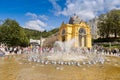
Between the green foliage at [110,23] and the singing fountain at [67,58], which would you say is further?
the green foliage at [110,23]

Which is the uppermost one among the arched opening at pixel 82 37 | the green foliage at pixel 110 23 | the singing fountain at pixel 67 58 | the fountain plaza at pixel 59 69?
the green foliage at pixel 110 23

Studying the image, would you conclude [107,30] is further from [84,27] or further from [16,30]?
[16,30]

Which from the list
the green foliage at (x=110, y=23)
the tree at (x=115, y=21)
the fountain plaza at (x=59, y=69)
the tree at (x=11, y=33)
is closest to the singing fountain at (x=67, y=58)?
the fountain plaza at (x=59, y=69)

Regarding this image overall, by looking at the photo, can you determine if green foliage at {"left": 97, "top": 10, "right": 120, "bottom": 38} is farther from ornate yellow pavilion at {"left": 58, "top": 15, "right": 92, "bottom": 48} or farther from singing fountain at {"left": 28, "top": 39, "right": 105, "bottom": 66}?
singing fountain at {"left": 28, "top": 39, "right": 105, "bottom": 66}

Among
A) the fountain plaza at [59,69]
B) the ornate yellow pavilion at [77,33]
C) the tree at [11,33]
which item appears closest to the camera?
the fountain plaza at [59,69]

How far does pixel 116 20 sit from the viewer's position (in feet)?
189

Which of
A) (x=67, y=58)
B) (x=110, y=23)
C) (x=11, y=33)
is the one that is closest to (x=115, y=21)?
(x=110, y=23)

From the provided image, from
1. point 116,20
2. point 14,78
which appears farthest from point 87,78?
point 116,20

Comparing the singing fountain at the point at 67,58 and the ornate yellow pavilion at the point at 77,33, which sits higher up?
the ornate yellow pavilion at the point at 77,33

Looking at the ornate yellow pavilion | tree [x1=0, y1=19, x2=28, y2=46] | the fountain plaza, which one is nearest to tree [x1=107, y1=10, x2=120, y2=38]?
the ornate yellow pavilion

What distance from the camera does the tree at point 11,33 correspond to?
2061 inches

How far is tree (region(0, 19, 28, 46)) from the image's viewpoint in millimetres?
52344

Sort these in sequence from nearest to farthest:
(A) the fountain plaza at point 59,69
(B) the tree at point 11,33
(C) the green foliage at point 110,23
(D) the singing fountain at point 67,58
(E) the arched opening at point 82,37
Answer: (A) the fountain plaza at point 59,69 → (D) the singing fountain at point 67,58 → (E) the arched opening at point 82,37 → (B) the tree at point 11,33 → (C) the green foliage at point 110,23

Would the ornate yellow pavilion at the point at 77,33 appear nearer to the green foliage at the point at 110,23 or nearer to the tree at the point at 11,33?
the green foliage at the point at 110,23
